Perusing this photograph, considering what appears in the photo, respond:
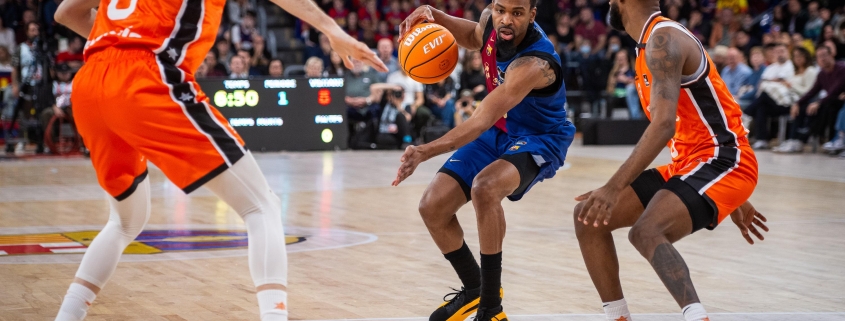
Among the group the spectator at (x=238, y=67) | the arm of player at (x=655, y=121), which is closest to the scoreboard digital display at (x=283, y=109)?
the spectator at (x=238, y=67)

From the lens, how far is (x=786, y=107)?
15.3 metres

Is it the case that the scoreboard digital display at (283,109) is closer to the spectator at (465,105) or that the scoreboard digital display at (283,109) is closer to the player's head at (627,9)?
the spectator at (465,105)

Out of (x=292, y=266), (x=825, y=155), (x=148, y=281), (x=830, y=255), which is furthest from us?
(x=825, y=155)

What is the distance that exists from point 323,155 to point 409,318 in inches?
405

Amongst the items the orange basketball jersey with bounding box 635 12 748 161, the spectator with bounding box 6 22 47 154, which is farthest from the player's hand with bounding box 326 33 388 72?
the spectator with bounding box 6 22 47 154

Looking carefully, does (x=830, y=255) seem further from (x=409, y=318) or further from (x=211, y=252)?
(x=211, y=252)

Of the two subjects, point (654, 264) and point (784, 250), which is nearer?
point (654, 264)

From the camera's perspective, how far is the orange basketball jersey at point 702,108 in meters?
3.96

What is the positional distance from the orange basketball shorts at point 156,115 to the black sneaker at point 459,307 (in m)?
1.44

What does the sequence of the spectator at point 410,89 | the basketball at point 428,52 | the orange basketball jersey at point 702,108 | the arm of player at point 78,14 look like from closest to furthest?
the arm of player at point 78,14, the orange basketball jersey at point 702,108, the basketball at point 428,52, the spectator at point 410,89

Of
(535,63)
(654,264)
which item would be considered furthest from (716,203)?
(535,63)

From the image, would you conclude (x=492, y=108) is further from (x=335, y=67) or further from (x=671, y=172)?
(x=335, y=67)

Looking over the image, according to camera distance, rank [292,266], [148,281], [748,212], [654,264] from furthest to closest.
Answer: [292,266] → [148,281] → [748,212] → [654,264]

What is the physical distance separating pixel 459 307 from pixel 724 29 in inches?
626
